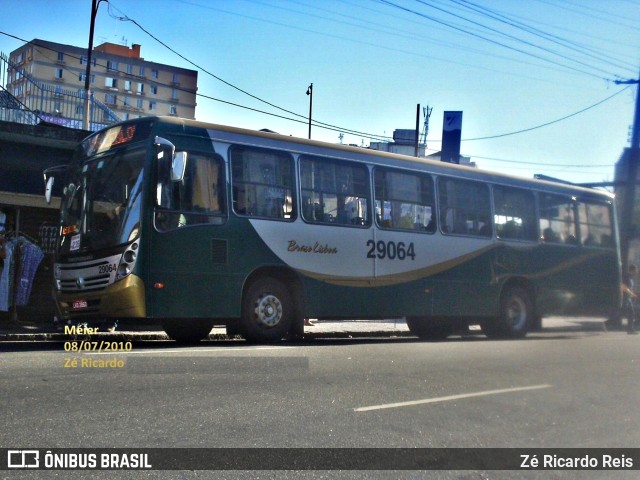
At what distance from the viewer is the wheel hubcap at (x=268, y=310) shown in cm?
1292

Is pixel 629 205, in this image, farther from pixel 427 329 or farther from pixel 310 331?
pixel 310 331

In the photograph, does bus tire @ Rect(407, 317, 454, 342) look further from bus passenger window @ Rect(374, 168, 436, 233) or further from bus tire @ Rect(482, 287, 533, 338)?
bus passenger window @ Rect(374, 168, 436, 233)

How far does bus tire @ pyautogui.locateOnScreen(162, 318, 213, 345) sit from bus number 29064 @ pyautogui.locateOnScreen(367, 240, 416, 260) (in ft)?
Result: 11.1

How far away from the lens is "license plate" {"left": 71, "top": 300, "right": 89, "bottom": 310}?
1186 cm

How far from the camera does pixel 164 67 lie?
100 meters

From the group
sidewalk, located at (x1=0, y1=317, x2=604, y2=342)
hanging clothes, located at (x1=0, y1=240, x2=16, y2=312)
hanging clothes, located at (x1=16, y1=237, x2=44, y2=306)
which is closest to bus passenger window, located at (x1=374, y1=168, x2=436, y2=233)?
sidewalk, located at (x1=0, y1=317, x2=604, y2=342)

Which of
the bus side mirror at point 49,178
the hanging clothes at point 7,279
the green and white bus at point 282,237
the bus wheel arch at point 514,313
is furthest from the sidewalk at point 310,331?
the bus side mirror at point 49,178

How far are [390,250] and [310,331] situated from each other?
418 cm

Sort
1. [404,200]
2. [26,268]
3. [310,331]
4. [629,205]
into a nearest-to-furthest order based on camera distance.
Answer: [404,200] < [26,268] < [310,331] < [629,205]

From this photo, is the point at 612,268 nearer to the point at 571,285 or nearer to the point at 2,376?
the point at 571,285

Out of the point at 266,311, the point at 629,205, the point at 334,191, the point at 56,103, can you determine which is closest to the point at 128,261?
the point at 266,311

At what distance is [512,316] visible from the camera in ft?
57.9

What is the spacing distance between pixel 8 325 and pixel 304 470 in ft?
44.3

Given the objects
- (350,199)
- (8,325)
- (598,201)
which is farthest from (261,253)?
(598,201)
